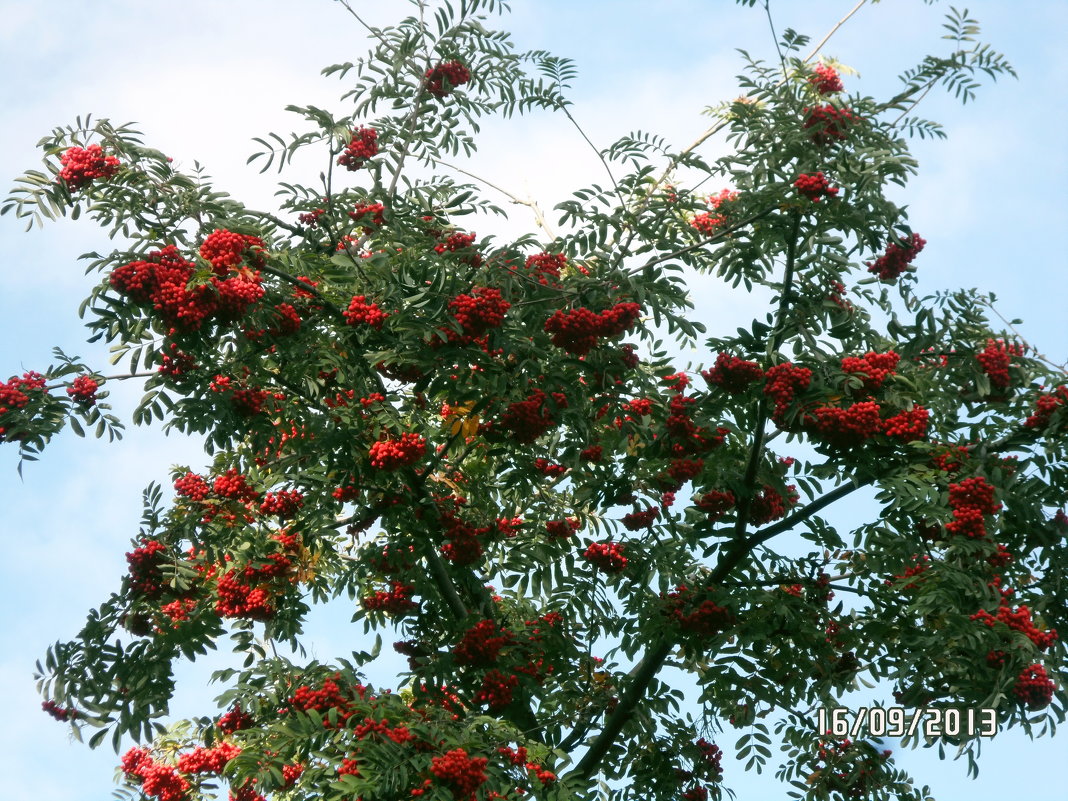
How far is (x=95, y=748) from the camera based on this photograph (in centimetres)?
723

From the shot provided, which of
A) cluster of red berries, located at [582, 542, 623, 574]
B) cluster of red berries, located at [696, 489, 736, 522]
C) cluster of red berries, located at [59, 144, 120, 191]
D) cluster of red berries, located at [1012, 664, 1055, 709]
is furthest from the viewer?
cluster of red berries, located at [582, 542, 623, 574]

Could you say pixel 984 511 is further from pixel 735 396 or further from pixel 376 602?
pixel 376 602

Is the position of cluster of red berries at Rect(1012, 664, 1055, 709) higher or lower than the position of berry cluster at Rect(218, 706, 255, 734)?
Answer: higher

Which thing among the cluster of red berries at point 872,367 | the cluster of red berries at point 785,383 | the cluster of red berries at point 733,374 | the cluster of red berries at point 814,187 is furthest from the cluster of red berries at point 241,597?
the cluster of red berries at point 814,187

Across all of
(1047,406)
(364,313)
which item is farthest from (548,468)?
(1047,406)

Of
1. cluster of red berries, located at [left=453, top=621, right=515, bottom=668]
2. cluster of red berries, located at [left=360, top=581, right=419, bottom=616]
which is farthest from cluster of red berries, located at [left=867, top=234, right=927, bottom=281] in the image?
cluster of red berries, located at [left=360, top=581, right=419, bottom=616]

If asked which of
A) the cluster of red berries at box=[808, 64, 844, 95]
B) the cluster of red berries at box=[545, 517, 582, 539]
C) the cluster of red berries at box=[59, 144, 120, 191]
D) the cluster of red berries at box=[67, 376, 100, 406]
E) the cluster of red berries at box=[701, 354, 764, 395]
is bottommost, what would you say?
the cluster of red berries at box=[67, 376, 100, 406]

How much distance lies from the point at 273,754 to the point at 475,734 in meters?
1.01

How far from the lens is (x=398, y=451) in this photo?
6527 mm

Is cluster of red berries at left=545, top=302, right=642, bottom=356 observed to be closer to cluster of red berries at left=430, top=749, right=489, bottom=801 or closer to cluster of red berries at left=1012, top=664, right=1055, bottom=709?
cluster of red berries at left=430, top=749, right=489, bottom=801

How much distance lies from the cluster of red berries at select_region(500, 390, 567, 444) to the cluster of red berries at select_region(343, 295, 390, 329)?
2.87ft

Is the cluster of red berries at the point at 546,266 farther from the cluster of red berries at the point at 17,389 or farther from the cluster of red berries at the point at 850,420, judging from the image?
the cluster of red berries at the point at 17,389

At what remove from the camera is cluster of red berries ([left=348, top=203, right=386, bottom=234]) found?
740 centimetres

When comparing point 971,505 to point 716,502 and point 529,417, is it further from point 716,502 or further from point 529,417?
point 529,417
